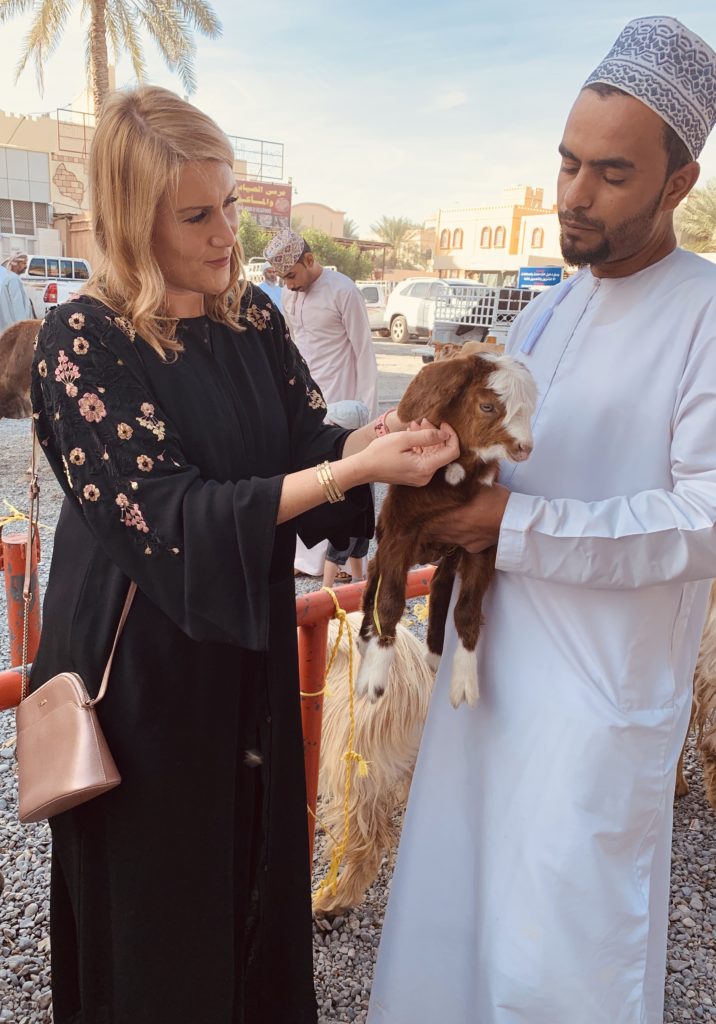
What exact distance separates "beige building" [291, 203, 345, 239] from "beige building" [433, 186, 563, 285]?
941cm

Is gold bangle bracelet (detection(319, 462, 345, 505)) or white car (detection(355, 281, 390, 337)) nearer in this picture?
gold bangle bracelet (detection(319, 462, 345, 505))

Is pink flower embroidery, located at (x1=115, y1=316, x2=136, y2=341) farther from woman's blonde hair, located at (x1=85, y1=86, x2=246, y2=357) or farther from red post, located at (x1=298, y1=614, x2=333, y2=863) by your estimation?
red post, located at (x1=298, y1=614, x2=333, y2=863)

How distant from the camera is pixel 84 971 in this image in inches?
65.1

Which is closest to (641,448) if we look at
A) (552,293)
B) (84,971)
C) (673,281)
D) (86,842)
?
(673,281)

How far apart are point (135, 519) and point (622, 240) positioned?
111 centimetres

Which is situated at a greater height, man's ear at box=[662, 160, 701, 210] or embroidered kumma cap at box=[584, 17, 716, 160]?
embroidered kumma cap at box=[584, 17, 716, 160]

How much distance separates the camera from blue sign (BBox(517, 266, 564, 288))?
32.2 feet

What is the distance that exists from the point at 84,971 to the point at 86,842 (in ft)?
1.00

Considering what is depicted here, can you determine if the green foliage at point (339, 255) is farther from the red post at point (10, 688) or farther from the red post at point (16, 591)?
the red post at point (10, 688)

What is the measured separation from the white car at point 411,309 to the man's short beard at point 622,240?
20474mm

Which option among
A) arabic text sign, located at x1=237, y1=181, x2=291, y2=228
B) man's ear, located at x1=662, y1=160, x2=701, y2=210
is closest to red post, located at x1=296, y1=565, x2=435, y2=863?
man's ear, located at x1=662, y1=160, x2=701, y2=210

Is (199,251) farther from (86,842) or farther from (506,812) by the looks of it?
(506,812)

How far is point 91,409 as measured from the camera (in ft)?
4.58

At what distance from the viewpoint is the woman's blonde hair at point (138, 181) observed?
148 centimetres
